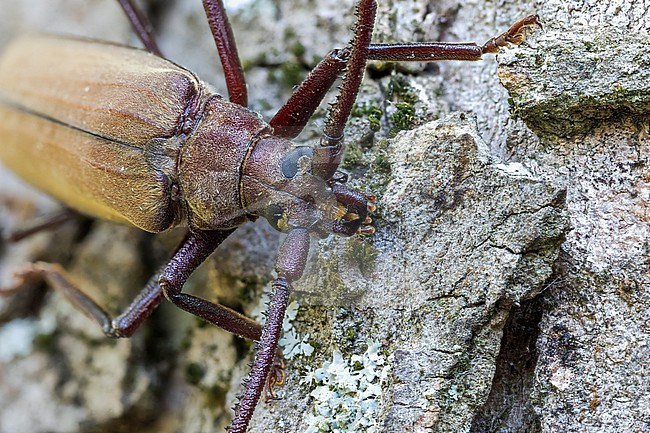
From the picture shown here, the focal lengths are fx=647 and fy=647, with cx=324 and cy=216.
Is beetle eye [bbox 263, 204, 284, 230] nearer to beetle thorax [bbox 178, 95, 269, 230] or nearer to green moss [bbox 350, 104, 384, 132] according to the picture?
beetle thorax [bbox 178, 95, 269, 230]

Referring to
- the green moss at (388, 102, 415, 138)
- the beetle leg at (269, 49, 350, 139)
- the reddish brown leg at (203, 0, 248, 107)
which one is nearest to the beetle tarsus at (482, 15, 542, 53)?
the green moss at (388, 102, 415, 138)

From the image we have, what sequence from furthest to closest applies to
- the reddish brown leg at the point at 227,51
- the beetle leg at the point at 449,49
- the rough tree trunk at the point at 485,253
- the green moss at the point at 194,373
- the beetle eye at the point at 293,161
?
the green moss at the point at 194,373
the reddish brown leg at the point at 227,51
the beetle eye at the point at 293,161
the beetle leg at the point at 449,49
the rough tree trunk at the point at 485,253

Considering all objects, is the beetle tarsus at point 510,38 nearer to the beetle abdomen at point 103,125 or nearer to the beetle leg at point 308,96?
the beetle leg at point 308,96

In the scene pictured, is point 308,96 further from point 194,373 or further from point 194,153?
point 194,373

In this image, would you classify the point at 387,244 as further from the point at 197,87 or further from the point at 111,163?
the point at 111,163

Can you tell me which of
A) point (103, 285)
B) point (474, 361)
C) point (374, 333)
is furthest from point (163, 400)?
point (474, 361)

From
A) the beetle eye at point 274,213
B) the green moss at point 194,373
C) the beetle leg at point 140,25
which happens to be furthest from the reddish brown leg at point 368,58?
the green moss at point 194,373

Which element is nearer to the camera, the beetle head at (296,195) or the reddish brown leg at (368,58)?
the reddish brown leg at (368,58)
